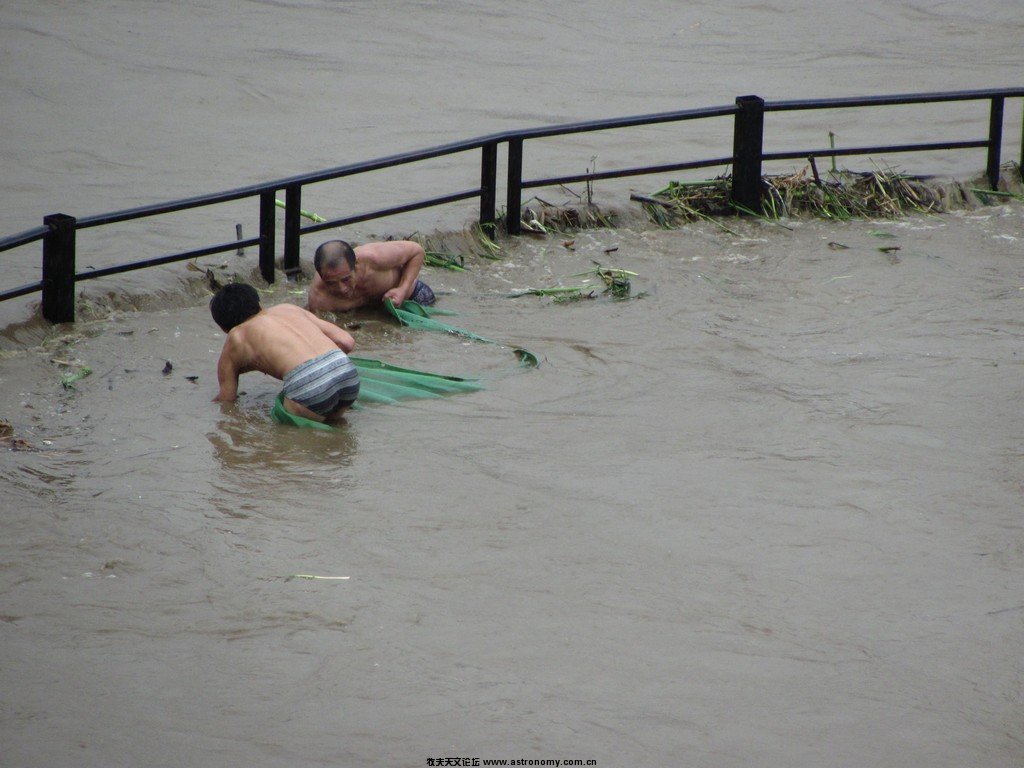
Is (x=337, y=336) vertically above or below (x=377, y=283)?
below

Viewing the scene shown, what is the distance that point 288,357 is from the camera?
6578 millimetres

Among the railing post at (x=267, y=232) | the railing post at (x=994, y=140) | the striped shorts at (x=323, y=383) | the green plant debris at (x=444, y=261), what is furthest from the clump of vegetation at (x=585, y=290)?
the railing post at (x=994, y=140)

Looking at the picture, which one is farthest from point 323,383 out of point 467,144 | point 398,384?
point 467,144

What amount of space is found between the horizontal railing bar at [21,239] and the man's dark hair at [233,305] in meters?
1.53

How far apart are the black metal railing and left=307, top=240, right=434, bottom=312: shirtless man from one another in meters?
0.68

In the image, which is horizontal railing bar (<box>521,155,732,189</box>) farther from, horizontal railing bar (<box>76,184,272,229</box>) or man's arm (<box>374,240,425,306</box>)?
horizontal railing bar (<box>76,184,272,229</box>)

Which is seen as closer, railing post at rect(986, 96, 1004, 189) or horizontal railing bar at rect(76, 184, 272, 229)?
horizontal railing bar at rect(76, 184, 272, 229)

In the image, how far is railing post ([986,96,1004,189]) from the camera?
11.6m

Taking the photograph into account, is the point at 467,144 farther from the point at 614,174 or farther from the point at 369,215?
the point at 614,174

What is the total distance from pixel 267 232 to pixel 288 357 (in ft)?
9.03

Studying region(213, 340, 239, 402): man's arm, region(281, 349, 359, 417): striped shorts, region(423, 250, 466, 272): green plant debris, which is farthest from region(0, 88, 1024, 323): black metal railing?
region(281, 349, 359, 417): striped shorts

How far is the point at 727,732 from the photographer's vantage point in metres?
3.98

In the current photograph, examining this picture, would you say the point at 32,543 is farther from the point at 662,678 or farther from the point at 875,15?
the point at 875,15

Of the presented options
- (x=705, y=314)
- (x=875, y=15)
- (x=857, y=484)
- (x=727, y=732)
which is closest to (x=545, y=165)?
(x=705, y=314)
